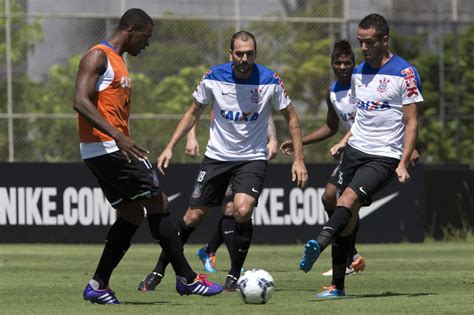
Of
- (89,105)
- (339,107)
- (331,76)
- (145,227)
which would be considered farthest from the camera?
(331,76)

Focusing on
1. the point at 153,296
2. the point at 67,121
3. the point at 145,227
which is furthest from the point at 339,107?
the point at 67,121

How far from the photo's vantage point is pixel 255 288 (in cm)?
958

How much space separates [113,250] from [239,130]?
1.83m

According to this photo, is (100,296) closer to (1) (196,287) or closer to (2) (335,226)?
(1) (196,287)

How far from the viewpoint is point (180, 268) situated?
9.95 meters

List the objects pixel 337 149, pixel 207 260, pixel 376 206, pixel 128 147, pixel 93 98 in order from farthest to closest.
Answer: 1. pixel 376 206
2. pixel 207 260
3. pixel 337 149
4. pixel 93 98
5. pixel 128 147

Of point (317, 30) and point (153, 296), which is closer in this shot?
point (153, 296)

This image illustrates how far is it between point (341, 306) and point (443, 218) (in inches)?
482

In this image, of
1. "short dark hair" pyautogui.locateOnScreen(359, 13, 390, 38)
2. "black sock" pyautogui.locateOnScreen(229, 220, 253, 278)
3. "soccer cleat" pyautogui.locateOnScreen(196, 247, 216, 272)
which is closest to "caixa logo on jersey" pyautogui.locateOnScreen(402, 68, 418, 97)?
"short dark hair" pyautogui.locateOnScreen(359, 13, 390, 38)

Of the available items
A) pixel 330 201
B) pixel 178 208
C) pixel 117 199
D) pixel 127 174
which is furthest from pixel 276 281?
pixel 178 208

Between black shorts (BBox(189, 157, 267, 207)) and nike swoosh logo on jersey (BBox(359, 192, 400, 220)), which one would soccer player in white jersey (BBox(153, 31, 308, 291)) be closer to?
black shorts (BBox(189, 157, 267, 207))

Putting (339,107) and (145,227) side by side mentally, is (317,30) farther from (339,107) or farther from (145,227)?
(339,107)

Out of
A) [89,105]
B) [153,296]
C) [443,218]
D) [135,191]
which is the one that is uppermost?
[89,105]

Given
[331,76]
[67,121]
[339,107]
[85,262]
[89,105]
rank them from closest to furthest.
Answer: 1. [89,105]
2. [339,107]
3. [85,262]
4. [67,121]
5. [331,76]
